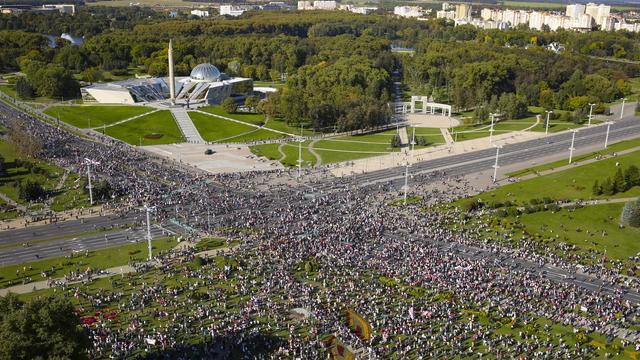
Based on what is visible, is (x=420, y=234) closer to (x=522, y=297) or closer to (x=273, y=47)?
(x=522, y=297)

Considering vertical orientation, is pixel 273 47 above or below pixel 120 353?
above

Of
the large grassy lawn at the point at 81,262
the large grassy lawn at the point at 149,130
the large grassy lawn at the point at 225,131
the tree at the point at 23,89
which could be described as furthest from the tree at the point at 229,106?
the large grassy lawn at the point at 81,262

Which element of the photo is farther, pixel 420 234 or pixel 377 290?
pixel 420 234

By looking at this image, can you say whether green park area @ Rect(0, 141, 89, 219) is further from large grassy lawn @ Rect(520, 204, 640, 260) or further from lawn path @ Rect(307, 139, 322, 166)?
large grassy lawn @ Rect(520, 204, 640, 260)

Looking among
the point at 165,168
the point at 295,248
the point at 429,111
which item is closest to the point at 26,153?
the point at 165,168

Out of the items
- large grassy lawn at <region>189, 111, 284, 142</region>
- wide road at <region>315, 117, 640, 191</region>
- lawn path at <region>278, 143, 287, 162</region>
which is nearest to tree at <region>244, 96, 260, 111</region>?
large grassy lawn at <region>189, 111, 284, 142</region>

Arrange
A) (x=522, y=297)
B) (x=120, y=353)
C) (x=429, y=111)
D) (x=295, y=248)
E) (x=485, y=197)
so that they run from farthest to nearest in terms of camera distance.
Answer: (x=429, y=111)
(x=485, y=197)
(x=295, y=248)
(x=522, y=297)
(x=120, y=353)
